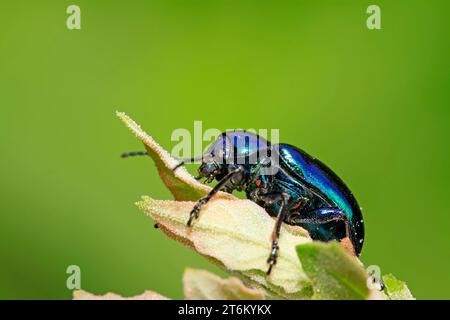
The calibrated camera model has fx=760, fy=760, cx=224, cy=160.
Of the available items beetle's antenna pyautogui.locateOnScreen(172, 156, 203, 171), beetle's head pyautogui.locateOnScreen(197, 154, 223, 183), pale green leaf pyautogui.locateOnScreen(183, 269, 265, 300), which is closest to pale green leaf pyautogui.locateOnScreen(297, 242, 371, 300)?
pale green leaf pyautogui.locateOnScreen(183, 269, 265, 300)

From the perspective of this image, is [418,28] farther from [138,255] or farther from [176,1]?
[138,255]

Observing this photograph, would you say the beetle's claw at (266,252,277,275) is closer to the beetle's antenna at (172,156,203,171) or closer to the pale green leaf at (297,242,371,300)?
the pale green leaf at (297,242,371,300)

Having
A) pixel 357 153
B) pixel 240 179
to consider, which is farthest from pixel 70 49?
pixel 240 179

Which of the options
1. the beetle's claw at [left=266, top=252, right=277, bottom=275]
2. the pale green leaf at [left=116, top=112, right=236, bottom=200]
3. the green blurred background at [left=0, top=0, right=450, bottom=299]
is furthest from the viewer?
the green blurred background at [left=0, top=0, right=450, bottom=299]

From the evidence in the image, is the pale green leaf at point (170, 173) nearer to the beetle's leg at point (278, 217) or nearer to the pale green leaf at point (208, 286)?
the beetle's leg at point (278, 217)

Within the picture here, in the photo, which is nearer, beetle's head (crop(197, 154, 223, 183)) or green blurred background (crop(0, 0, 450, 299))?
beetle's head (crop(197, 154, 223, 183))

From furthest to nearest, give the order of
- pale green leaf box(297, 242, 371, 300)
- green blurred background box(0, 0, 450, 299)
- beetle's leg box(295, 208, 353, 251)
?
green blurred background box(0, 0, 450, 299) → beetle's leg box(295, 208, 353, 251) → pale green leaf box(297, 242, 371, 300)

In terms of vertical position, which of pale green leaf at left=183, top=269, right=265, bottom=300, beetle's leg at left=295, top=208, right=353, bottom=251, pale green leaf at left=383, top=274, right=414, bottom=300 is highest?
beetle's leg at left=295, top=208, right=353, bottom=251
